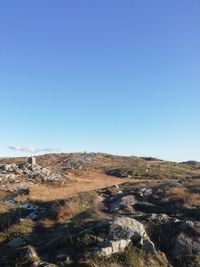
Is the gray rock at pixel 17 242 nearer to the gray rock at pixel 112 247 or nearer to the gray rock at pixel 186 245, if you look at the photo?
the gray rock at pixel 112 247

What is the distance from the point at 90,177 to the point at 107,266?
52.2m

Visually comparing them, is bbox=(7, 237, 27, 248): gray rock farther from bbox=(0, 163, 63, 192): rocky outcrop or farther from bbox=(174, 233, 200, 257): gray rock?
bbox=(0, 163, 63, 192): rocky outcrop

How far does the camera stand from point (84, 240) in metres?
15.6

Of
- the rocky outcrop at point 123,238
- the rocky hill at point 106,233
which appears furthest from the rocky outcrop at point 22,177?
the rocky outcrop at point 123,238

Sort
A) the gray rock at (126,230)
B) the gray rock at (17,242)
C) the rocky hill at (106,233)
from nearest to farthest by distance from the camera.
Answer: the rocky hill at (106,233) → the gray rock at (126,230) → the gray rock at (17,242)

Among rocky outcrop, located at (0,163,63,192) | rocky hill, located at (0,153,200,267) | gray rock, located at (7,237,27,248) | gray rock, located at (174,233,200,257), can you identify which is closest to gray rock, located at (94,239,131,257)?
rocky hill, located at (0,153,200,267)

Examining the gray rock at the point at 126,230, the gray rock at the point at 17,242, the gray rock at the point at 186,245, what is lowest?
the gray rock at the point at 17,242

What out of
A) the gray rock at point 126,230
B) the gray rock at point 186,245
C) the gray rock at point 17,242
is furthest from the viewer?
the gray rock at point 17,242

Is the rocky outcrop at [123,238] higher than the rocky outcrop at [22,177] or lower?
lower

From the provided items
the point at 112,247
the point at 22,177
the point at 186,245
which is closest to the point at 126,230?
the point at 112,247

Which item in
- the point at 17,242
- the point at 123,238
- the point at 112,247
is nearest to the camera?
the point at 112,247

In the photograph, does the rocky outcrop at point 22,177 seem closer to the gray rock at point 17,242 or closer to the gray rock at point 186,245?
the gray rock at point 17,242

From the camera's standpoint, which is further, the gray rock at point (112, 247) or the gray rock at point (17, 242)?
the gray rock at point (17, 242)

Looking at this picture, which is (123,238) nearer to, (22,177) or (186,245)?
(186,245)
